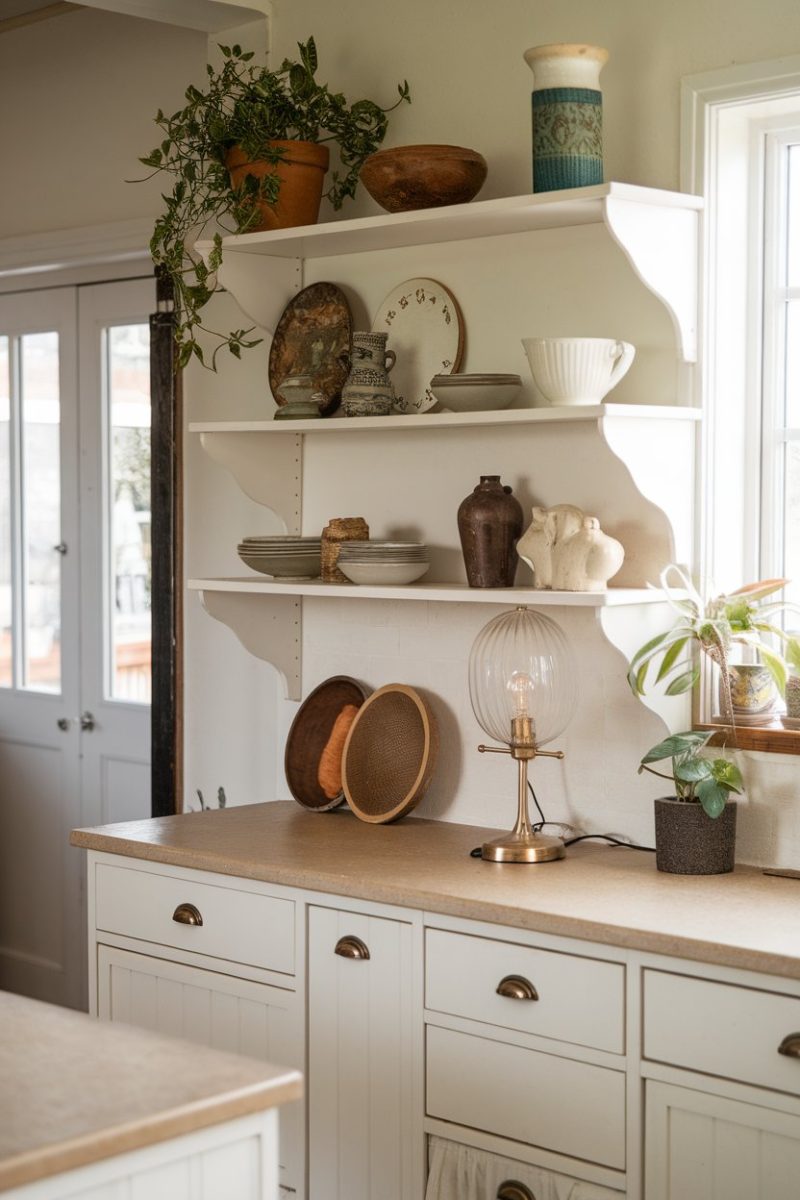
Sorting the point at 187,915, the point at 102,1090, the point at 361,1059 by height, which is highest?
the point at 102,1090

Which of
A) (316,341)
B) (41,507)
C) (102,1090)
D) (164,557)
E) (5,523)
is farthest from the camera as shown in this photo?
(5,523)

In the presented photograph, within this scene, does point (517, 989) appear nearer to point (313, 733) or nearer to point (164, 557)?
point (313, 733)

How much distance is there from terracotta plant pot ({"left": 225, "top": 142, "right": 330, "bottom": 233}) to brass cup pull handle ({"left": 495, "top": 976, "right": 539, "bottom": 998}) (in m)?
1.65

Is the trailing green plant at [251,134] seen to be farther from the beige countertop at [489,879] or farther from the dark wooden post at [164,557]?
the beige countertop at [489,879]

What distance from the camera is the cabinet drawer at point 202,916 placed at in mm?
2785

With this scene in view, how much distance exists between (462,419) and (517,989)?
1054 mm

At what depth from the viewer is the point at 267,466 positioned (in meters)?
3.41

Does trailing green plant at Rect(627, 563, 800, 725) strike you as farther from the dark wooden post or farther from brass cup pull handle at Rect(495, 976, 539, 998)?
the dark wooden post

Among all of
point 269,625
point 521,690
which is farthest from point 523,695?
point 269,625

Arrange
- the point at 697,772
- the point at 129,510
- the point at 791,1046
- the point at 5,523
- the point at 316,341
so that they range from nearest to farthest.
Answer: the point at 791,1046 → the point at 697,772 → the point at 316,341 → the point at 129,510 → the point at 5,523

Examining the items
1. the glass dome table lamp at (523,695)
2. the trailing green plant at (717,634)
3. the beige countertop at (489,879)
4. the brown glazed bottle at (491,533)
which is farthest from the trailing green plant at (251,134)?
the trailing green plant at (717,634)

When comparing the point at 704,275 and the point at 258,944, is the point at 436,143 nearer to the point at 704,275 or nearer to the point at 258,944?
the point at 704,275

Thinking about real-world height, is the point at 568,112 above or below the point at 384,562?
above

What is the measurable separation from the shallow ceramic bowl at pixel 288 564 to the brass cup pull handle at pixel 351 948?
2.89 ft
